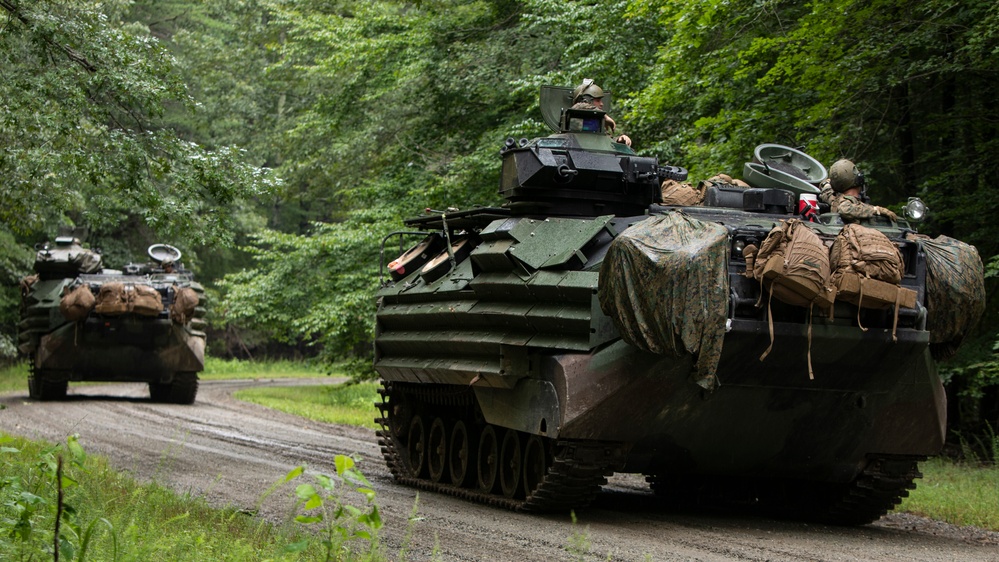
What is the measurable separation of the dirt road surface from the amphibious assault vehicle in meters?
0.40

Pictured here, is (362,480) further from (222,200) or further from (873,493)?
(222,200)

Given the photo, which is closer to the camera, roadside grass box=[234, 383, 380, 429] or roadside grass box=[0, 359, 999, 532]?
roadside grass box=[0, 359, 999, 532]

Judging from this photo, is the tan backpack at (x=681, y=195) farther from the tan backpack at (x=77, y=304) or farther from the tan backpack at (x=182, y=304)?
the tan backpack at (x=77, y=304)

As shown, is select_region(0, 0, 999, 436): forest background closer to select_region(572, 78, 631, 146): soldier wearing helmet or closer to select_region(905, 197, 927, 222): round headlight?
select_region(572, 78, 631, 146): soldier wearing helmet

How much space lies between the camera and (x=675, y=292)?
8367 millimetres

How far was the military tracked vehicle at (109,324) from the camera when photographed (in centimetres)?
2077

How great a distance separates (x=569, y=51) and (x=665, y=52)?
10.7 ft

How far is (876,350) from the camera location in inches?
348

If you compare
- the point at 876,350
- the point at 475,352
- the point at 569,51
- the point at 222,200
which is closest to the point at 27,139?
the point at 222,200

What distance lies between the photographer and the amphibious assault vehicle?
28.2 feet

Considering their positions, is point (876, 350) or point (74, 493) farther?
point (876, 350)

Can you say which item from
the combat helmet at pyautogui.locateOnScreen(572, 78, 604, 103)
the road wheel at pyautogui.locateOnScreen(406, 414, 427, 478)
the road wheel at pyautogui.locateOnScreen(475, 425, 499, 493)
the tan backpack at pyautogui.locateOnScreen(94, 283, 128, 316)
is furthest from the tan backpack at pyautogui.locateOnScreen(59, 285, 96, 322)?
the combat helmet at pyautogui.locateOnScreen(572, 78, 604, 103)

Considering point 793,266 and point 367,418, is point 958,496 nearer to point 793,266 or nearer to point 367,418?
point 793,266

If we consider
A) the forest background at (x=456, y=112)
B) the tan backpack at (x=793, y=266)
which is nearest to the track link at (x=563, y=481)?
the tan backpack at (x=793, y=266)
